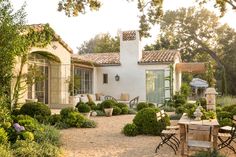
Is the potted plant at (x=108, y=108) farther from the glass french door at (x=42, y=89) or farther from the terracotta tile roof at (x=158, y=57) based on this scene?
the terracotta tile roof at (x=158, y=57)

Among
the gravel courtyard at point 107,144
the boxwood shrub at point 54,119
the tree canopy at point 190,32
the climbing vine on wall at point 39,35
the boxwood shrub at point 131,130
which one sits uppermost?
the tree canopy at point 190,32

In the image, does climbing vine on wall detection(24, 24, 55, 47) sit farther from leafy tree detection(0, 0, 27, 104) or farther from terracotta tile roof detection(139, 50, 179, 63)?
terracotta tile roof detection(139, 50, 179, 63)

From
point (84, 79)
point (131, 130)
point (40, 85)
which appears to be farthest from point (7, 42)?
point (84, 79)

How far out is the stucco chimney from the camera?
2480 cm

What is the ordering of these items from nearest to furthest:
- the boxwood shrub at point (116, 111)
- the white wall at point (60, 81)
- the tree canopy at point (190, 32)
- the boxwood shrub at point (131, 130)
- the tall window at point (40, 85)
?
the boxwood shrub at point (131, 130), the boxwood shrub at point (116, 111), the tall window at point (40, 85), the white wall at point (60, 81), the tree canopy at point (190, 32)

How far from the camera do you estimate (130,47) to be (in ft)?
82.1

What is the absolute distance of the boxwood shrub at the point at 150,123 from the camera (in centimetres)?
1055

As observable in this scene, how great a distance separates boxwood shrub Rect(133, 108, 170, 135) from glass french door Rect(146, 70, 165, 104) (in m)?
13.4

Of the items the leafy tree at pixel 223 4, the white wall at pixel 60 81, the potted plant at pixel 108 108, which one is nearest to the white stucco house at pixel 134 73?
the white wall at pixel 60 81

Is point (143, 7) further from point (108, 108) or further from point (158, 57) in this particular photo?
point (158, 57)

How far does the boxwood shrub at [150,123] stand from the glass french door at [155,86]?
13.4 meters

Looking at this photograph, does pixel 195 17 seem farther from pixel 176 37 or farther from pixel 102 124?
pixel 102 124

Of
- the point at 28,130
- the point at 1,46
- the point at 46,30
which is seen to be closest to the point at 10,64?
the point at 1,46

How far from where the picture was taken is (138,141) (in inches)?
376
